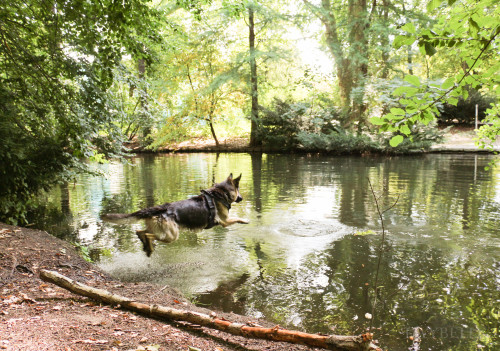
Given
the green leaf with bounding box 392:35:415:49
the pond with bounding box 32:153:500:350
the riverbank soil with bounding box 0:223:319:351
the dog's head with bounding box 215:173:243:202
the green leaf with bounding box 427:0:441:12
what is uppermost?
the green leaf with bounding box 427:0:441:12

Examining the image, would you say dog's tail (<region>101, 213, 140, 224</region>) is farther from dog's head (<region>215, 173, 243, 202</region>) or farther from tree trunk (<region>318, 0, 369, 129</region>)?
tree trunk (<region>318, 0, 369, 129</region>)

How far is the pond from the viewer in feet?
13.3

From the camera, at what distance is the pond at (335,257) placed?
405 centimetres

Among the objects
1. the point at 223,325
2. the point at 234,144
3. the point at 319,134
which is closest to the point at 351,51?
the point at 319,134

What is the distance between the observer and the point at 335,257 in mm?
6035

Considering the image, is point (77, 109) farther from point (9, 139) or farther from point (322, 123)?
point (322, 123)

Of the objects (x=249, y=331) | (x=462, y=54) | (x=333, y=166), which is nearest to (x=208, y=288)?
(x=249, y=331)

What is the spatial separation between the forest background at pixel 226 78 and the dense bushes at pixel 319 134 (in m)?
0.11

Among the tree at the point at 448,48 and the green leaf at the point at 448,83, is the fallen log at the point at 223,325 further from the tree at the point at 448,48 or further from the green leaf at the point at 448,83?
the green leaf at the point at 448,83

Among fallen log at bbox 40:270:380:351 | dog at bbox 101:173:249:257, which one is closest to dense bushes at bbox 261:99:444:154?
dog at bbox 101:173:249:257

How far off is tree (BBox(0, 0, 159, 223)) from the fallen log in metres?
3.39

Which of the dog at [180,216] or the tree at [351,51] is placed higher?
the tree at [351,51]

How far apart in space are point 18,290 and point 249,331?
273cm

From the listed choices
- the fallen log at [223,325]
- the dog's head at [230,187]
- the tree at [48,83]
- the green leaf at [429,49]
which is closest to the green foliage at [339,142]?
the dog's head at [230,187]
